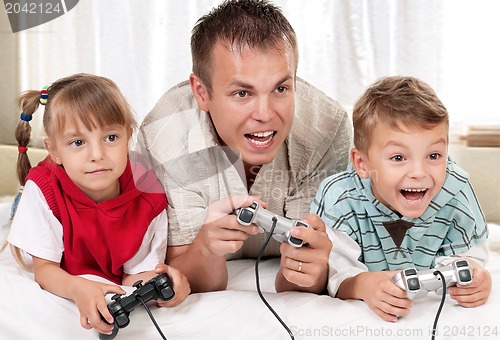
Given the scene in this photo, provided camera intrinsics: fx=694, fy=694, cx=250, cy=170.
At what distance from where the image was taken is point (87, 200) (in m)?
1.08

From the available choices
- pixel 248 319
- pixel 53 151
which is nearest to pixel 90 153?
pixel 53 151

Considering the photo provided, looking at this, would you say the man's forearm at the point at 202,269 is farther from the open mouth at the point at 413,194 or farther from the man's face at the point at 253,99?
the open mouth at the point at 413,194

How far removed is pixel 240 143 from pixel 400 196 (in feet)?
0.89

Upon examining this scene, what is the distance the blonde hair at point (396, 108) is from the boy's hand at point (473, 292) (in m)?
0.23

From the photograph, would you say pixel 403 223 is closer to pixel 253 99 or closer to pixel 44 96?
pixel 253 99

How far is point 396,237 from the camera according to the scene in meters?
1.09

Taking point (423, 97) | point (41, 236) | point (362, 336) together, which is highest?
point (423, 97)

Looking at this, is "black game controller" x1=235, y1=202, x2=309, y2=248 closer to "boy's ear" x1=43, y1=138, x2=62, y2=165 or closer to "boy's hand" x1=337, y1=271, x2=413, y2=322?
"boy's hand" x1=337, y1=271, x2=413, y2=322

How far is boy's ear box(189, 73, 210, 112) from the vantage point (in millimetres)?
1151

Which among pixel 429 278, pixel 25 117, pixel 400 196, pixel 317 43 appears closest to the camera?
pixel 429 278

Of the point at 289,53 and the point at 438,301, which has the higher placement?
the point at 289,53

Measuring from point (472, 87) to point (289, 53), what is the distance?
1.68 ft

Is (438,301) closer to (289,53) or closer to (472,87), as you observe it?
(289,53)

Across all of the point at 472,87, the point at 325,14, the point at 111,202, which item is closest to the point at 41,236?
the point at 111,202
